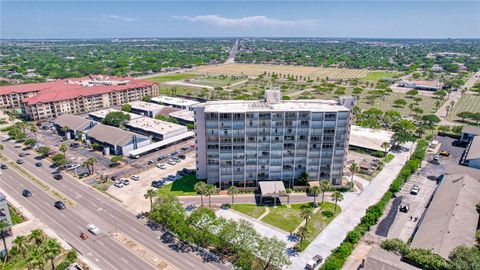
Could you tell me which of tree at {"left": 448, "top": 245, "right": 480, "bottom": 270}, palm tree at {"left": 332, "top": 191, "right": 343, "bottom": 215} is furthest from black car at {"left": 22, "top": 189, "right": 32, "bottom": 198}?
tree at {"left": 448, "top": 245, "right": 480, "bottom": 270}

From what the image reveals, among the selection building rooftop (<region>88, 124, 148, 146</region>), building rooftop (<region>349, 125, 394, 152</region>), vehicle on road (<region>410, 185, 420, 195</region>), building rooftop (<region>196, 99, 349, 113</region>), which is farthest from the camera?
building rooftop (<region>349, 125, 394, 152</region>)

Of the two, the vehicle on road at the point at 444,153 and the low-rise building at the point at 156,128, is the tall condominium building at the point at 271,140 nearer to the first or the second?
the low-rise building at the point at 156,128

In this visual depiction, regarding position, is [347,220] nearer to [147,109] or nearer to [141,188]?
[141,188]

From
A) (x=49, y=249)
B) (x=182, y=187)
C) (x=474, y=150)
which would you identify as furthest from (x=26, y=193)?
(x=474, y=150)

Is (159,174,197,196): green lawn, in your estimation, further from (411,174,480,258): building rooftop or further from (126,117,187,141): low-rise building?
(411,174,480,258): building rooftop

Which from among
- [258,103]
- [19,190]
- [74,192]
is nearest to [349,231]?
[258,103]

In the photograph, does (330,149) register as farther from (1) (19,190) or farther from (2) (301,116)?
(1) (19,190)

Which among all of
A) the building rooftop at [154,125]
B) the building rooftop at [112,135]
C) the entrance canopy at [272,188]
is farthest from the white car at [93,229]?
the building rooftop at [154,125]
